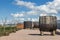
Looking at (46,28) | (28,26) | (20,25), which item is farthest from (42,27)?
(20,25)

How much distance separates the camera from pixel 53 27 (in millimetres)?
30891

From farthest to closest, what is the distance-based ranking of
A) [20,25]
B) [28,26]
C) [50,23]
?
[20,25]
[28,26]
[50,23]

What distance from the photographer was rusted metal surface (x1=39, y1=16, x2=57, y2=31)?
30750mm

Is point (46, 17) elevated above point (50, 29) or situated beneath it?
elevated above

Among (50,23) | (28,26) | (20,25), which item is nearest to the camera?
(50,23)

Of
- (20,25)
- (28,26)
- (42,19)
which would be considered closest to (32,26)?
(28,26)

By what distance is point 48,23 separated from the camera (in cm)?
3088

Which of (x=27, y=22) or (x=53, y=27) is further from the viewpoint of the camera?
(x=27, y=22)

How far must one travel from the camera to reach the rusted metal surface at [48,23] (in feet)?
101

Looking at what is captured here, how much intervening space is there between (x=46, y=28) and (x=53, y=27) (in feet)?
3.90

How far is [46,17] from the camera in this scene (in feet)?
102

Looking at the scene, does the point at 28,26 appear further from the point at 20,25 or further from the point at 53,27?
the point at 53,27

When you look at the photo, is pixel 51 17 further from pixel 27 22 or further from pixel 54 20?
pixel 27 22

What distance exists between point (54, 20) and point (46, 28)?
75.1 inches
